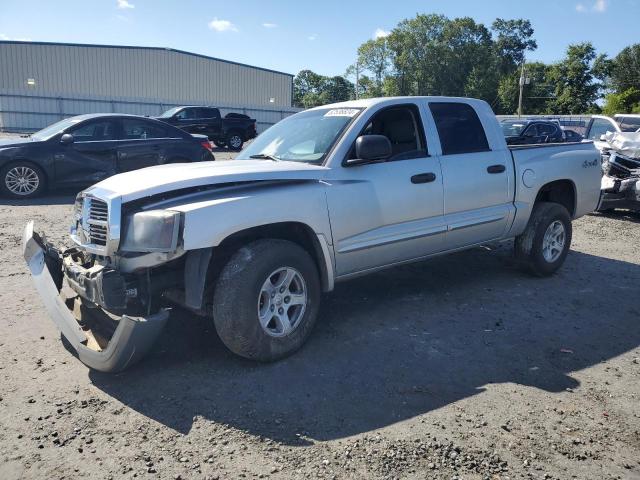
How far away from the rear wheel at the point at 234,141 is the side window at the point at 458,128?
19.2 metres

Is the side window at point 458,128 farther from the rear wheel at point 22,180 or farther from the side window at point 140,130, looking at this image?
the rear wheel at point 22,180

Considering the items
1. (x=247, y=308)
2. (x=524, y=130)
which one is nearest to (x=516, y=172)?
(x=247, y=308)

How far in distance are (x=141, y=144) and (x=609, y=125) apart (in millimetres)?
11247

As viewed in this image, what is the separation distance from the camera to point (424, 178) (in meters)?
4.78

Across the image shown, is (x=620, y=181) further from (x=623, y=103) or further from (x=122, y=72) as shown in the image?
(x=623, y=103)

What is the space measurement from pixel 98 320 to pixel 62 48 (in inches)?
1473

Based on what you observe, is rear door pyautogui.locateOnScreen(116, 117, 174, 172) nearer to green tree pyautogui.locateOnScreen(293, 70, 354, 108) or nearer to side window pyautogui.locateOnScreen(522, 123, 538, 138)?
side window pyautogui.locateOnScreen(522, 123, 538, 138)

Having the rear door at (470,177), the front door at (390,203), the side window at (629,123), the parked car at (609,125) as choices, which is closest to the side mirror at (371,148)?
the front door at (390,203)

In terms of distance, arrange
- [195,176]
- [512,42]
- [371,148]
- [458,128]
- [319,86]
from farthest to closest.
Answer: [319,86]
[512,42]
[458,128]
[371,148]
[195,176]

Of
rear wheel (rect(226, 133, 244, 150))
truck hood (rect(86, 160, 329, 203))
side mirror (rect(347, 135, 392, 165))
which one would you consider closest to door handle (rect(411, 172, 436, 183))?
side mirror (rect(347, 135, 392, 165))

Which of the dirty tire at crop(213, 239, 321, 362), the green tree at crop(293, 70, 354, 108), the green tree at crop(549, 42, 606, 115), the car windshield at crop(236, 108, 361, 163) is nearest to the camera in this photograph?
the dirty tire at crop(213, 239, 321, 362)

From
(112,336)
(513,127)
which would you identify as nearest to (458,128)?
(112,336)

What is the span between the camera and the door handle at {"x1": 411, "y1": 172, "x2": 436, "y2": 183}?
4.71 metres

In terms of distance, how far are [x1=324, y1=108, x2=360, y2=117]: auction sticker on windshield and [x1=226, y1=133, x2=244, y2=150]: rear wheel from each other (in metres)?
19.4
